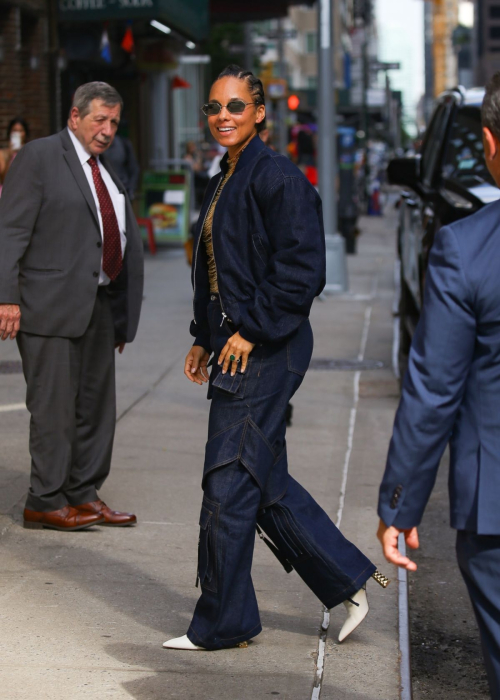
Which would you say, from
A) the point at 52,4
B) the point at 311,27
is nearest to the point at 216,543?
the point at 52,4

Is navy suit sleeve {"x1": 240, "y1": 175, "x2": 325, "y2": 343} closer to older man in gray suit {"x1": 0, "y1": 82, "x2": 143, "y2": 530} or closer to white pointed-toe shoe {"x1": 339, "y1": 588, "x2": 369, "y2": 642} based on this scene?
white pointed-toe shoe {"x1": 339, "y1": 588, "x2": 369, "y2": 642}

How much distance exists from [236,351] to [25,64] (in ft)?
42.6

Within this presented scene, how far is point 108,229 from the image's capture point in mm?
5398

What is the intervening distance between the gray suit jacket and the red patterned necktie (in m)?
0.07

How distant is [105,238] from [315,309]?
8214mm

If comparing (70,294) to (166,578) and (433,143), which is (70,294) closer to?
(166,578)

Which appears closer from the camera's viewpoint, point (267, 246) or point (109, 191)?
point (267, 246)

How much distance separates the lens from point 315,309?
1349 cm

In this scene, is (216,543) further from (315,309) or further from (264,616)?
(315,309)

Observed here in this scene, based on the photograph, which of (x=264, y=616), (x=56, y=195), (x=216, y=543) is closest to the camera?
(x=216, y=543)

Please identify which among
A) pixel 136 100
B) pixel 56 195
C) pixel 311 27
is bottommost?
pixel 56 195

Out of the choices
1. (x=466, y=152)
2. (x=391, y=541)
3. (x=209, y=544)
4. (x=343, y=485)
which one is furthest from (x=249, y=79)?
(x=466, y=152)

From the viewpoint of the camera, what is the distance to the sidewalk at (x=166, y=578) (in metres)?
3.89

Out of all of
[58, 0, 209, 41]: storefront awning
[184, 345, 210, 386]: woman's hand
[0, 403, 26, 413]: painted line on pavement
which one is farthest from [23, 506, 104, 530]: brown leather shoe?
[58, 0, 209, 41]: storefront awning
